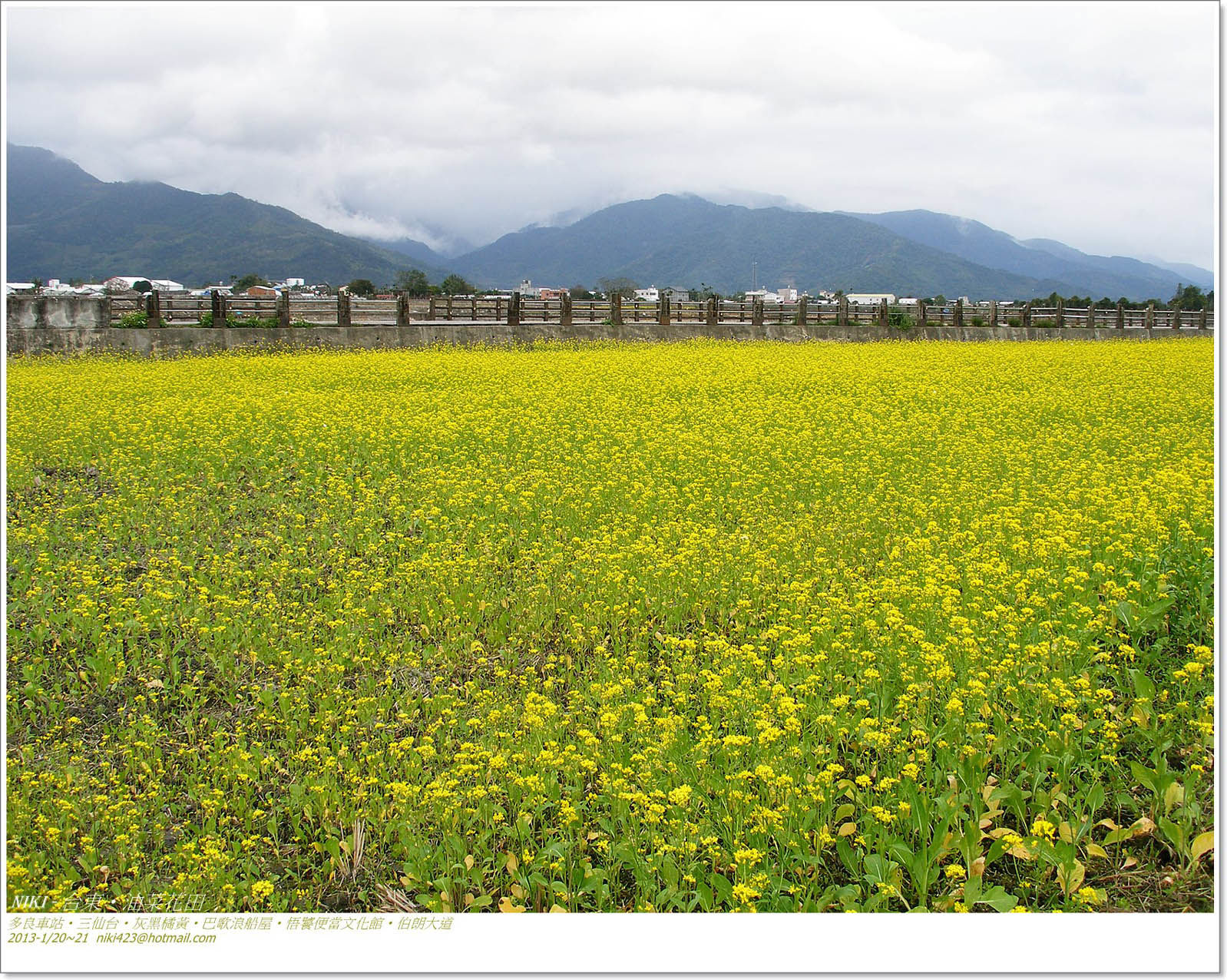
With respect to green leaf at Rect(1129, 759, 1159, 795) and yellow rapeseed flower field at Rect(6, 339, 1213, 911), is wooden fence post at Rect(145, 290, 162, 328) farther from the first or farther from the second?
green leaf at Rect(1129, 759, 1159, 795)

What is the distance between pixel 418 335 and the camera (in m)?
20.3

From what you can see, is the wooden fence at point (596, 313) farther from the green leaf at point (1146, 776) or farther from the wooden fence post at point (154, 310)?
the green leaf at point (1146, 776)

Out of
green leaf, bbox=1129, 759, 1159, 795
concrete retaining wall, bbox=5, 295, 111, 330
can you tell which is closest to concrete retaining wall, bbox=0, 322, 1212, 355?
concrete retaining wall, bbox=5, 295, 111, 330

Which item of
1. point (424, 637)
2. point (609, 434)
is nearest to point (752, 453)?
point (609, 434)

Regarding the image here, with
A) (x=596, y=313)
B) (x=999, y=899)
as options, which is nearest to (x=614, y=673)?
(x=999, y=899)

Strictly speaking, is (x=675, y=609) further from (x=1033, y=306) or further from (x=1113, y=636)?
(x=1033, y=306)

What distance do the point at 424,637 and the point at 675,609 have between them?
1430mm

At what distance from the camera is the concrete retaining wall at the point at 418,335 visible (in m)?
17.4

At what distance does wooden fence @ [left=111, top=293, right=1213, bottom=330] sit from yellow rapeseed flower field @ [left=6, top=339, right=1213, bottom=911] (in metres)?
12.1

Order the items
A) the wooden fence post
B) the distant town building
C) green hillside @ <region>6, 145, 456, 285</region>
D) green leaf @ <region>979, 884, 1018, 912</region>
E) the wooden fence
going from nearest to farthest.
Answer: green leaf @ <region>979, 884, 1018, 912</region> → green hillside @ <region>6, 145, 456, 285</region> → the wooden fence post → the wooden fence → the distant town building

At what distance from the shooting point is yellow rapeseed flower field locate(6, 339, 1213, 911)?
3195mm

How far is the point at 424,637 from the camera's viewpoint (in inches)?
204

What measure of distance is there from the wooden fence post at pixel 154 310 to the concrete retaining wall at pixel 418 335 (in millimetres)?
587

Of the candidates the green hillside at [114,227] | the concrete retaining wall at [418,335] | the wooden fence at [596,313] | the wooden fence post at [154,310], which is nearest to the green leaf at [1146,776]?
the green hillside at [114,227]
